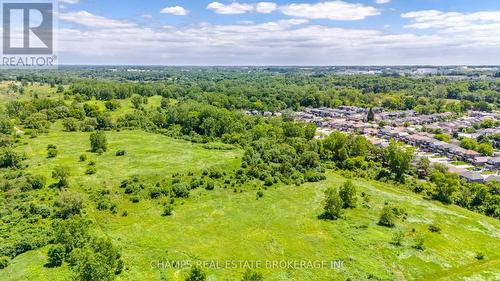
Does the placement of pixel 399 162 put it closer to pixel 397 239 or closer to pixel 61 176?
pixel 397 239

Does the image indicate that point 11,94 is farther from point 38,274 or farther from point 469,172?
point 469,172

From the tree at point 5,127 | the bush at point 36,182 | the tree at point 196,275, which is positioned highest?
the tree at point 5,127

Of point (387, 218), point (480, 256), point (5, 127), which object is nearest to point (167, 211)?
point (387, 218)

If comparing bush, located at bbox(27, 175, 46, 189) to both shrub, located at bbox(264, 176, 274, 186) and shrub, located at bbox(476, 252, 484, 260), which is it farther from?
shrub, located at bbox(476, 252, 484, 260)

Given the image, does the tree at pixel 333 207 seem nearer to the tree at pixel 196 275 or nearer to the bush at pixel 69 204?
the tree at pixel 196 275

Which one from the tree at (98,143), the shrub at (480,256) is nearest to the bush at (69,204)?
the tree at (98,143)

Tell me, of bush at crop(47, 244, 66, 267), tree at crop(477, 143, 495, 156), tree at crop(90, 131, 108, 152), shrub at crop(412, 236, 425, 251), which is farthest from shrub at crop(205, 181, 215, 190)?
tree at crop(477, 143, 495, 156)

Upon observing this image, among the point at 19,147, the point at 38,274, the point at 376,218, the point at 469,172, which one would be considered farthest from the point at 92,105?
the point at 469,172
